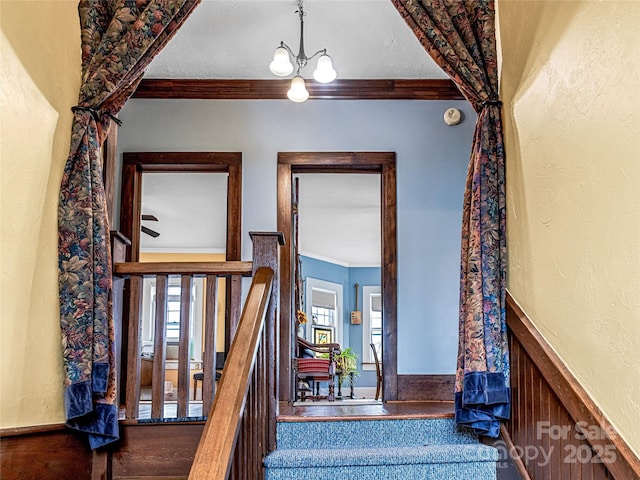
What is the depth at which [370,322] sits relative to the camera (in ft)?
38.0

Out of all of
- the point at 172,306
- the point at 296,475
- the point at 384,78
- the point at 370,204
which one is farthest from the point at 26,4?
the point at 172,306

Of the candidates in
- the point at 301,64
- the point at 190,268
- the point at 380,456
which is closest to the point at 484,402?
the point at 380,456

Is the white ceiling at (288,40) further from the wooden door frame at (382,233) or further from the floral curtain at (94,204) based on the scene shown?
the floral curtain at (94,204)

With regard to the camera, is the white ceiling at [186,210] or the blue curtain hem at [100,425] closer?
the blue curtain hem at [100,425]

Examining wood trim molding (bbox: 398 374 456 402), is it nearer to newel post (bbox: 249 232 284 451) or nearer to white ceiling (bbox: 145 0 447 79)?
newel post (bbox: 249 232 284 451)

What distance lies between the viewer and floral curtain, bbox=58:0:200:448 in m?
2.47

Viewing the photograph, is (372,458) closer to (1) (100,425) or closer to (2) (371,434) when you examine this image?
(2) (371,434)

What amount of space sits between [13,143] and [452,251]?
3.08 metres

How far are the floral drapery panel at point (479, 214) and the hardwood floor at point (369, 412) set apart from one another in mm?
446

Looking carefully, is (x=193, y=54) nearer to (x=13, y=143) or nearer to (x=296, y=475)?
(x=13, y=143)

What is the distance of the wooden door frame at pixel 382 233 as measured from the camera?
4391mm

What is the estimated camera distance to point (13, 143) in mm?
2203

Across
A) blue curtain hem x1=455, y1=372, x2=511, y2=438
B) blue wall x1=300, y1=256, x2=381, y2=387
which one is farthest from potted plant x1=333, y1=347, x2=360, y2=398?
blue curtain hem x1=455, y1=372, x2=511, y2=438

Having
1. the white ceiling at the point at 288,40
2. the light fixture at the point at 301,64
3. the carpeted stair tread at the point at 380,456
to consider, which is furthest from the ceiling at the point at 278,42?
the carpeted stair tread at the point at 380,456
